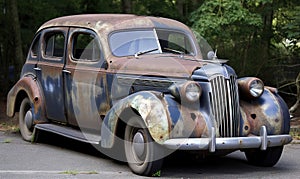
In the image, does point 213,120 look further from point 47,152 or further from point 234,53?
point 234,53

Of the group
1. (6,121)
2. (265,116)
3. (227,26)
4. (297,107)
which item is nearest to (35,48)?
(265,116)

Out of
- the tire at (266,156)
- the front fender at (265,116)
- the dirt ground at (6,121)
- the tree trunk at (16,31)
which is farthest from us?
the tree trunk at (16,31)

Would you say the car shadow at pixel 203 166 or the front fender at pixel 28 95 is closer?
the car shadow at pixel 203 166

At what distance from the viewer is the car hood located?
7.53 m

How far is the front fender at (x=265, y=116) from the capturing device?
24.3 ft

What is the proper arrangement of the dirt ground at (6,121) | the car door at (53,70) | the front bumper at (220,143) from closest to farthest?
1. the front bumper at (220,143)
2. the car door at (53,70)
3. the dirt ground at (6,121)

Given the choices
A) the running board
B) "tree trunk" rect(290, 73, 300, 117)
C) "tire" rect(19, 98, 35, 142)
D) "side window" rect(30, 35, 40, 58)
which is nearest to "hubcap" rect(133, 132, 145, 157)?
the running board

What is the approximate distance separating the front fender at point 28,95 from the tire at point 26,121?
0.57 feet

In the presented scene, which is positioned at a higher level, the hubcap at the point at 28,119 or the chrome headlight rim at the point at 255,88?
the chrome headlight rim at the point at 255,88

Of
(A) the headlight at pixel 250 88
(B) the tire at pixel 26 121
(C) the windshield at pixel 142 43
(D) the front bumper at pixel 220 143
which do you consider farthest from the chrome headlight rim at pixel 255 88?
(B) the tire at pixel 26 121

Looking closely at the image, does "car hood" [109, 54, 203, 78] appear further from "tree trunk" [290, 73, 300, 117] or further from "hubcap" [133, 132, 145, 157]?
"tree trunk" [290, 73, 300, 117]

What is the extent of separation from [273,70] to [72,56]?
939 centimetres

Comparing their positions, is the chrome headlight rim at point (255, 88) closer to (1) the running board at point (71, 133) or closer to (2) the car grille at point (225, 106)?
(2) the car grille at point (225, 106)

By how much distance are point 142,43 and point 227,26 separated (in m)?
6.89
